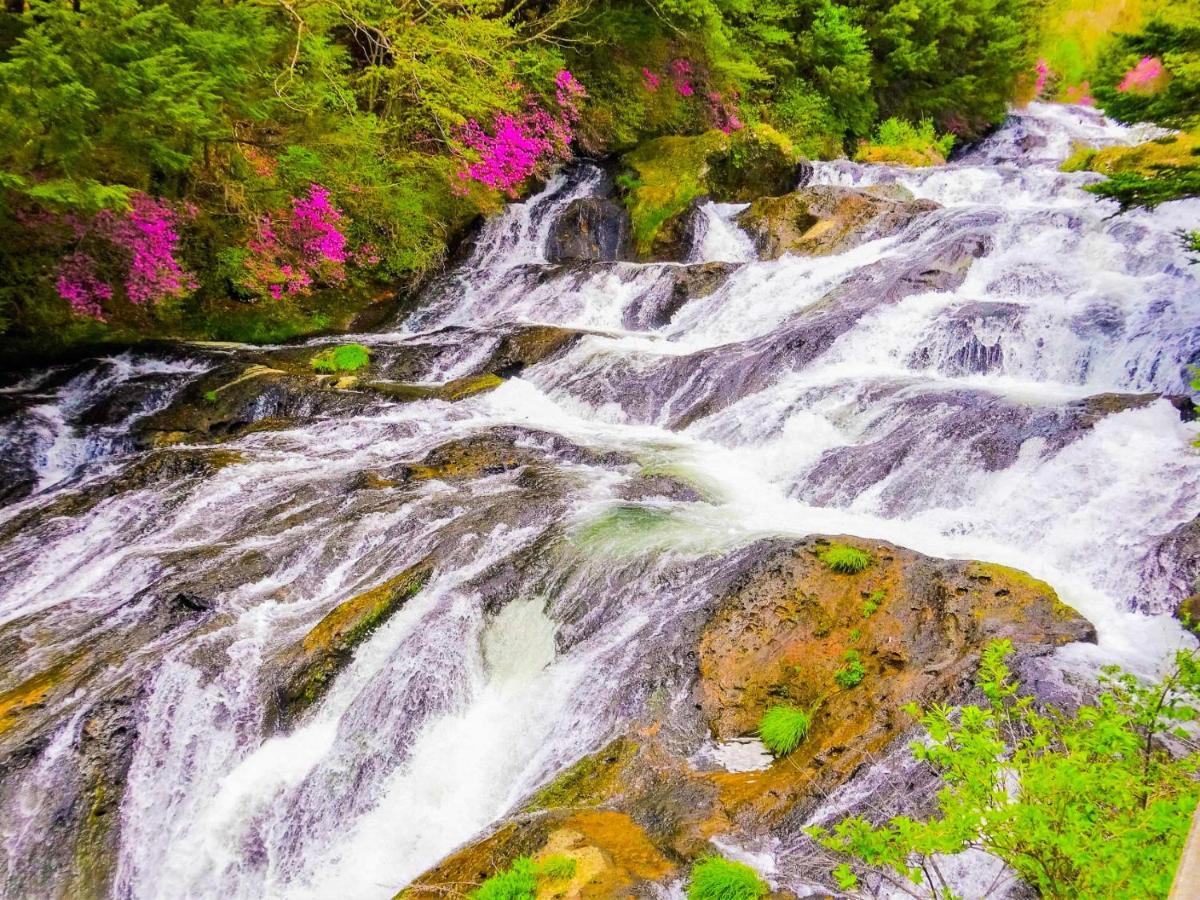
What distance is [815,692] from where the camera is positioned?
510cm

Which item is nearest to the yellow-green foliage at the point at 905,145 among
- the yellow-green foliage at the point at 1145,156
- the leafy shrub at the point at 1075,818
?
the yellow-green foliage at the point at 1145,156

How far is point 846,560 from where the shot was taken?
5695 millimetres

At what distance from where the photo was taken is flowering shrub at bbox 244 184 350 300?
13.8m

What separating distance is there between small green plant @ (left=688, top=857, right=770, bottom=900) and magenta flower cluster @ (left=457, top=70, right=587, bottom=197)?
16.2 meters

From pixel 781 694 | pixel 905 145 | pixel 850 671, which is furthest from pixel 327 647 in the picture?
pixel 905 145

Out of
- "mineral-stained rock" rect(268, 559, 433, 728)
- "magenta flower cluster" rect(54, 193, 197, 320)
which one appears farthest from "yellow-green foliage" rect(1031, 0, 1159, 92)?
"mineral-stained rock" rect(268, 559, 433, 728)

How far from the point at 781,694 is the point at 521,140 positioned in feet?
53.6

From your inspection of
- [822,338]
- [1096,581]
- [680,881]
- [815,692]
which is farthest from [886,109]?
[680,881]

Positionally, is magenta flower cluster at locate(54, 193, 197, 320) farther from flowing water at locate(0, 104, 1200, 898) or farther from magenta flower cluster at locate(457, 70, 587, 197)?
magenta flower cluster at locate(457, 70, 587, 197)

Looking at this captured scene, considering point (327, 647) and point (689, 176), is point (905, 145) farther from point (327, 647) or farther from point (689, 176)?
point (327, 647)

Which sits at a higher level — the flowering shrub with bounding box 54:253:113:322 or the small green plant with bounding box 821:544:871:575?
the flowering shrub with bounding box 54:253:113:322

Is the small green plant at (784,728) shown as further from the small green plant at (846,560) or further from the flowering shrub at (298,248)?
the flowering shrub at (298,248)

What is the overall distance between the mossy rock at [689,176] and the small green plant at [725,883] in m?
14.8

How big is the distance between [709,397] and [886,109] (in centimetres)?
2215
